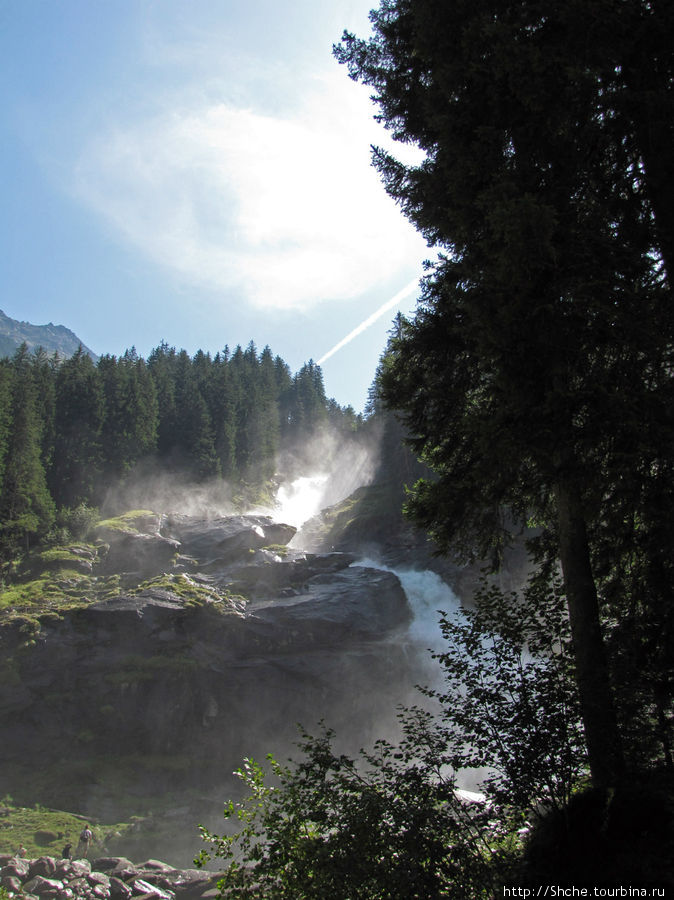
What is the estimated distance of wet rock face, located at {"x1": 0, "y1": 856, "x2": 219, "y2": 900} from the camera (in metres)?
17.2

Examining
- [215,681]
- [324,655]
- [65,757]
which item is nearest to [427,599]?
[324,655]

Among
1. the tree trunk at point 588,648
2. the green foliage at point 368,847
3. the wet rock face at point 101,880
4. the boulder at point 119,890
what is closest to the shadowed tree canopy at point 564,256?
the tree trunk at point 588,648

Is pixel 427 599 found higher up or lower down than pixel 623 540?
higher up

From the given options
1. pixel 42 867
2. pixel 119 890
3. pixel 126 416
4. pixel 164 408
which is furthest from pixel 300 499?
pixel 119 890

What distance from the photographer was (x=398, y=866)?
4789 millimetres

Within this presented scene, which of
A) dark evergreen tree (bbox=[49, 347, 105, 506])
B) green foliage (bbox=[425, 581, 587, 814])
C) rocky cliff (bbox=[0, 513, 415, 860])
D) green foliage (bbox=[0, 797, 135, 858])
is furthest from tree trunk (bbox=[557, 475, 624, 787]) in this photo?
dark evergreen tree (bbox=[49, 347, 105, 506])

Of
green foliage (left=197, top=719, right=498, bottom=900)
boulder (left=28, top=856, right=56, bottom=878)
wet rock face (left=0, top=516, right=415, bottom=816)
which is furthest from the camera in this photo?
wet rock face (left=0, top=516, right=415, bottom=816)

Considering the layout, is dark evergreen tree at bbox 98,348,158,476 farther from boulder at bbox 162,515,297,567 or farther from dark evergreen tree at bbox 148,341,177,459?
boulder at bbox 162,515,297,567

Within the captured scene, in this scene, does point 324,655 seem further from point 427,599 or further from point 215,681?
point 427,599

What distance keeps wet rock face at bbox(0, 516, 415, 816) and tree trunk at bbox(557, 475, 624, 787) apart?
83.6 feet

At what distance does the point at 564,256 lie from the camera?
20.8ft

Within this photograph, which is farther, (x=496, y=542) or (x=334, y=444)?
(x=334, y=444)

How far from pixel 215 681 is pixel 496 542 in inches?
1081

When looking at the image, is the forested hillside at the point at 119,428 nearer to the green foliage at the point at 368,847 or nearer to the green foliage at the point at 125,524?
the green foliage at the point at 125,524
